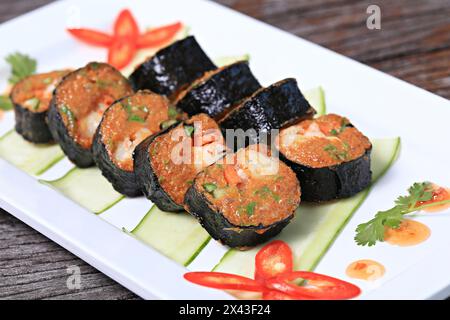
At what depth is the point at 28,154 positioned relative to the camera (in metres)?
5.30

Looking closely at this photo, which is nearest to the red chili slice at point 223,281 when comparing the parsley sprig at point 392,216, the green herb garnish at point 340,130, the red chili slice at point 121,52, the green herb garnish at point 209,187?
the green herb garnish at point 209,187

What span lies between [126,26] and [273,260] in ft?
9.94

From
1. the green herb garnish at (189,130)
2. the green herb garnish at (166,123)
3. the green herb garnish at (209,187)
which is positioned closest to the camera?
the green herb garnish at (209,187)

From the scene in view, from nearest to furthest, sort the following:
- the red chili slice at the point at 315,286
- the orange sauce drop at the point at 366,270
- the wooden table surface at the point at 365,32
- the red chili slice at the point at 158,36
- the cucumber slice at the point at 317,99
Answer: the red chili slice at the point at 315,286 → the orange sauce drop at the point at 366,270 → the cucumber slice at the point at 317,99 → the wooden table surface at the point at 365,32 → the red chili slice at the point at 158,36

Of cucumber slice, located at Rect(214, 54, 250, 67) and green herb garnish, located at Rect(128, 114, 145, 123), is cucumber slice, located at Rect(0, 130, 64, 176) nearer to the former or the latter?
green herb garnish, located at Rect(128, 114, 145, 123)

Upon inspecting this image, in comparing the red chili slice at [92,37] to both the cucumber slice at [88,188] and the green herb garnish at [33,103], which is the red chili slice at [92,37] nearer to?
the green herb garnish at [33,103]

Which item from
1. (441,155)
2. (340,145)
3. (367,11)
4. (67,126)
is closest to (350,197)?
(340,145)

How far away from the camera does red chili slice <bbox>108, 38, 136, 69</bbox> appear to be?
618 centimetres

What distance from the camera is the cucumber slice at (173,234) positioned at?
4344 millimetres

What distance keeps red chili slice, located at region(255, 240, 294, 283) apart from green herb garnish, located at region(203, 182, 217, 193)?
444mm

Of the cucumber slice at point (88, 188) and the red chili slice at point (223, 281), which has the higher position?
the cucumber slice at point (88, 188)

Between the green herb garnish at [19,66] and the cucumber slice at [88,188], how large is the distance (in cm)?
128

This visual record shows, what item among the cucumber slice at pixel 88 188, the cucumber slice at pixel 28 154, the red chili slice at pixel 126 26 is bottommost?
the cucumber slice at pixel 88 188

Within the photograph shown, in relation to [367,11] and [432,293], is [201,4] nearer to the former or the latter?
[367,11]
